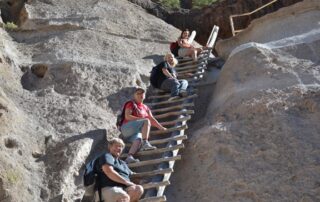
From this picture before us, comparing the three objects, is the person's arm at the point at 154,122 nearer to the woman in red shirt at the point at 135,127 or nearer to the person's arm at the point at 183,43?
the woman in red shirt at the point at 135,127

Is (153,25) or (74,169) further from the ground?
(74,169)

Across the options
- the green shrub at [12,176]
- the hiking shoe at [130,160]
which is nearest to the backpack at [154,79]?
the hiking shoe at [130,160]

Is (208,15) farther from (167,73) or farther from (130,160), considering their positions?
(130,160)

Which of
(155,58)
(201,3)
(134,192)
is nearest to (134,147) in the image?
(134,192)

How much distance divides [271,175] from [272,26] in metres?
6.11

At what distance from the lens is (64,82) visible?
34.5 ft

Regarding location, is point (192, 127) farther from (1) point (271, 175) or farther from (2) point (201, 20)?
(2) point (201, 20)

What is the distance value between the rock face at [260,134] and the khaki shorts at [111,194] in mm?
1426

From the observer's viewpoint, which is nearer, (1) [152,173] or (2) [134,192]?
(2) [134,192]

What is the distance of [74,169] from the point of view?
806 centimetres

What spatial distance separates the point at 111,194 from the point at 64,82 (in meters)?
4.06

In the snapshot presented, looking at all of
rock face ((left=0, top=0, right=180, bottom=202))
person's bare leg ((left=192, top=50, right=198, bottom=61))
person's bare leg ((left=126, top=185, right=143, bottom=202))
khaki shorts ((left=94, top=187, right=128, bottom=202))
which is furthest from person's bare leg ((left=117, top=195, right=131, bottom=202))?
person's bare leg ((left=192, top=50, right=198, bottom=61))

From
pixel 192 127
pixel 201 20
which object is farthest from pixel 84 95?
pixel 201 20

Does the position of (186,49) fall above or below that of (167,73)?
below
